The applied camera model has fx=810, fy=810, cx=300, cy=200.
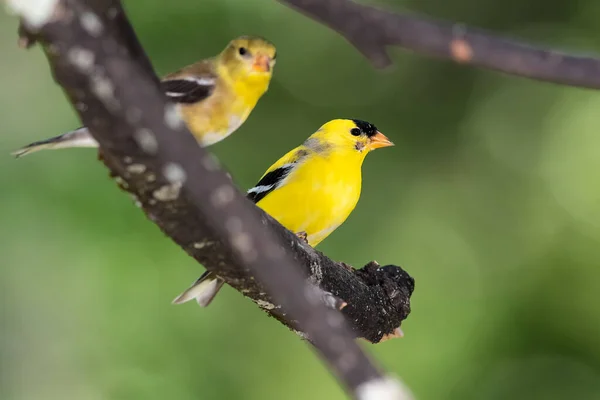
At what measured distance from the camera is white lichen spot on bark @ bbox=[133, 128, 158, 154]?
717mm

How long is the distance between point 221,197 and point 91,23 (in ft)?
0.71

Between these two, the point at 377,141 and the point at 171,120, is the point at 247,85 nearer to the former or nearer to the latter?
the point at 171,120

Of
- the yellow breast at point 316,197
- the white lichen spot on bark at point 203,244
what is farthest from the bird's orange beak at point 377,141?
the white lichen spot on bark at point 203,244

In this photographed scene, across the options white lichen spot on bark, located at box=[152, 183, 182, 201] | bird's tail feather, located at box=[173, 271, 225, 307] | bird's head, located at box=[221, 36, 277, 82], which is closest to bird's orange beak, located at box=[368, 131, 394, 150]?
bird's tail feather, located at box=[173, 271, 225, 307]

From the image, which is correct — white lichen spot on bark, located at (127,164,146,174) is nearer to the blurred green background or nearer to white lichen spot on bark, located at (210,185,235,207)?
white lichen spot on bark, located at (210,185,235,207)

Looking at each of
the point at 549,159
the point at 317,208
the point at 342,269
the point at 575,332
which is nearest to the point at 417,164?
the point at 549,159

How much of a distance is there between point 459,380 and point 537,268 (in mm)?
670

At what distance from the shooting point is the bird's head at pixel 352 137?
226cm

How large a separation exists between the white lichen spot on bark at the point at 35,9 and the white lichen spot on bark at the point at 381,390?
0.41 m

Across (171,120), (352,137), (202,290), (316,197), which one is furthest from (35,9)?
(352,137)

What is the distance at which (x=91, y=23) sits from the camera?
724 mm

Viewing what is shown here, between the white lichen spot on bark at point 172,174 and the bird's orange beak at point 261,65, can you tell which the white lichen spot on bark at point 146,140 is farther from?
the bird's orange beak at point 261,65

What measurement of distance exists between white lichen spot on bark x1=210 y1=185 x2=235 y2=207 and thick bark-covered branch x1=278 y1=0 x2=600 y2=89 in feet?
0.53

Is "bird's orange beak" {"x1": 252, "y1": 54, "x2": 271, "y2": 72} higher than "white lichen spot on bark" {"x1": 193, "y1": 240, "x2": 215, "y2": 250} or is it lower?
higher
